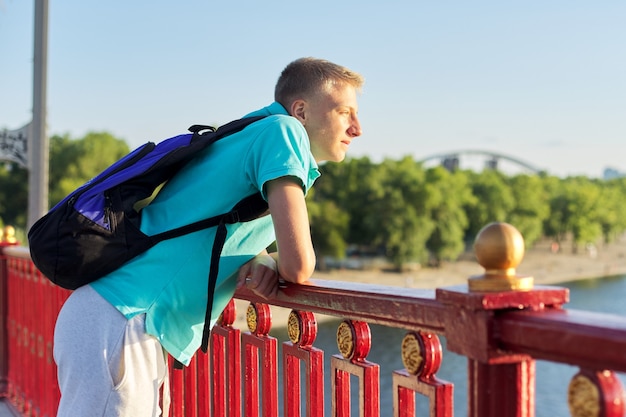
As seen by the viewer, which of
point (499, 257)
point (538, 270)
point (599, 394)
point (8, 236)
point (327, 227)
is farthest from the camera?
point (538, 270)

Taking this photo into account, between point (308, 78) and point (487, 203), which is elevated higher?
point (487, 203)

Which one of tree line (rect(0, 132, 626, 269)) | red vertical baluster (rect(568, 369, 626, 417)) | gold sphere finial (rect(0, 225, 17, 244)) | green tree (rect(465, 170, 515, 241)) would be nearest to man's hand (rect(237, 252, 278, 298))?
red vertical baluster (rect(568, 369, 626, 417))

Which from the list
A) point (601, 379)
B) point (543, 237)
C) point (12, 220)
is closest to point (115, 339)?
point (601, 379)

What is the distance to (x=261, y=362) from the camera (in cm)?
227

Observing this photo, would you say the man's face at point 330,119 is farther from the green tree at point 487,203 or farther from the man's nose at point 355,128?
the green tree at point 487,203

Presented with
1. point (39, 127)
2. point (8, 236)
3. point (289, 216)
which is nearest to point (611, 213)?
point (39, 127)

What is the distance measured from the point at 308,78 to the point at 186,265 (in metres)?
0.60

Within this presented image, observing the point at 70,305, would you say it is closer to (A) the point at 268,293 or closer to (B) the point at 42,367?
(A) the point at 268,293

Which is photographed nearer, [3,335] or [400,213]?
[3,335]

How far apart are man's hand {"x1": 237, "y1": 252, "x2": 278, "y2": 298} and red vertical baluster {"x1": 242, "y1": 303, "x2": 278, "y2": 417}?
0.83 feet

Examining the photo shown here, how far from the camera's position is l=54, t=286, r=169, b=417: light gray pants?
1.90 metres

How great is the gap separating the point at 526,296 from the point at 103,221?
42.2 inches

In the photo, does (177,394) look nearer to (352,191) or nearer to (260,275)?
(260,275)

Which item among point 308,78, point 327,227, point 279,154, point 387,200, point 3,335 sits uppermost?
point 387,200
